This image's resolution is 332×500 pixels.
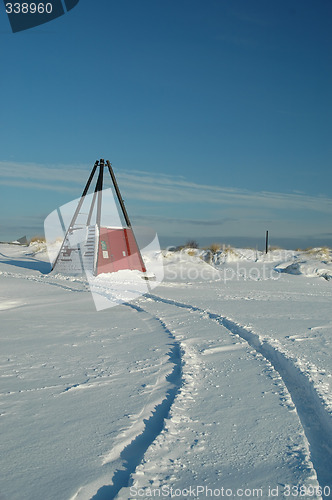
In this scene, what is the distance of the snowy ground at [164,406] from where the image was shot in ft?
7.76

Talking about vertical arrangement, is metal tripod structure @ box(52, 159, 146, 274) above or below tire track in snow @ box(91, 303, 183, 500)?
above

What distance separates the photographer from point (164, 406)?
11.1 feet

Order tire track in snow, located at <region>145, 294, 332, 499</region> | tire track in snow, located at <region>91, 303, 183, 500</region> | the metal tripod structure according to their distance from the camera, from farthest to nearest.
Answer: the metal tripod structure, tire track in snow, located at <region>145, 294, 332, 499</region>, tire track in snow, located at <region>91, 303, 183, 500</region>

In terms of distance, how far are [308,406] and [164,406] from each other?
3.85 ft

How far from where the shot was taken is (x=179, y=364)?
455 centimetres

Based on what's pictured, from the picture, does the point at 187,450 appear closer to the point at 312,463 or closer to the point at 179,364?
the point at 312,463

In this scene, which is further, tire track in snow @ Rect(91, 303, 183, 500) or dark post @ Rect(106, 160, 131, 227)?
dark post @ Rect(106, 160, 131, 227)

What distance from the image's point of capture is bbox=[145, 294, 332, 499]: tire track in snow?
2.64 metres

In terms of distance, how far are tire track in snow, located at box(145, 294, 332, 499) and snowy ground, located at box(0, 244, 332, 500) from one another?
0.01 metres

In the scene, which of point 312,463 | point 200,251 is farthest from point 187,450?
point 200,251

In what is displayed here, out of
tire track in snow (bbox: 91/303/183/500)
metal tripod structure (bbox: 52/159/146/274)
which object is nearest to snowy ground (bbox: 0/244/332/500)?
tire track in snow (bbox: 91/303/183/500)

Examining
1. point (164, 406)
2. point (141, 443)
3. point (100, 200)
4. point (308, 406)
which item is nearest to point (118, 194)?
point (100, 200)

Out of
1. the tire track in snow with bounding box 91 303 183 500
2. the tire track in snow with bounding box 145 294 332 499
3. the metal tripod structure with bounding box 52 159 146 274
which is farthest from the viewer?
the metal tripod structure with bounding box 52 159 146 274

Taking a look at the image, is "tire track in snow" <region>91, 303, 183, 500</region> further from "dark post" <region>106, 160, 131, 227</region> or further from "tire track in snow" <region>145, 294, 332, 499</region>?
"dark post" <region>106, 160, 131, 227</region>
